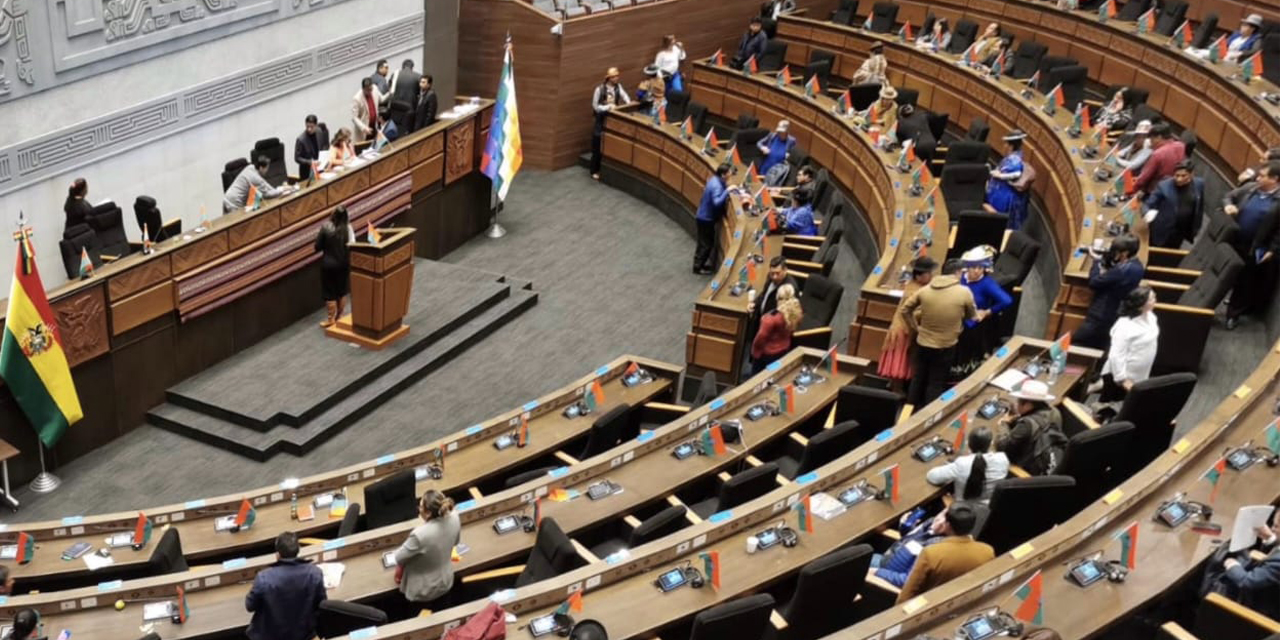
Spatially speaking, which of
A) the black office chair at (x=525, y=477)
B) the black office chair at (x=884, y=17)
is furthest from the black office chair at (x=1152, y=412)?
the black office chair at (x=884, y=17)

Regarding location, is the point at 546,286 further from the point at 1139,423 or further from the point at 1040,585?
the point at 1040,585

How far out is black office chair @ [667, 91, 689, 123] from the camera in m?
13.7

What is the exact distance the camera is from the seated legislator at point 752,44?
14.5 m

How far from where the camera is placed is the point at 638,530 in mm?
5883

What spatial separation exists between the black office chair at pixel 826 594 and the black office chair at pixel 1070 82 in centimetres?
820

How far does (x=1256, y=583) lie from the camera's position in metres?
4.64

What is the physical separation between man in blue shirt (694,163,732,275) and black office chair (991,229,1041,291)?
285cm

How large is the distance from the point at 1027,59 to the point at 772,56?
2822mm

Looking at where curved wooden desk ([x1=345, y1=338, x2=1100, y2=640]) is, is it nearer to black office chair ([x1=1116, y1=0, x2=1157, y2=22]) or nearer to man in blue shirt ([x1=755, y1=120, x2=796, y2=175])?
man in blue shirt ([x1=755, y1=120, x2=796, y2=175])

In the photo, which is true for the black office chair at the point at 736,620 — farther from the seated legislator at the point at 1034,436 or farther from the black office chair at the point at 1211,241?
the black office chair at the point at 1211,241

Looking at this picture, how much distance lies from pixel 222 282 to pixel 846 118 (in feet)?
19.9

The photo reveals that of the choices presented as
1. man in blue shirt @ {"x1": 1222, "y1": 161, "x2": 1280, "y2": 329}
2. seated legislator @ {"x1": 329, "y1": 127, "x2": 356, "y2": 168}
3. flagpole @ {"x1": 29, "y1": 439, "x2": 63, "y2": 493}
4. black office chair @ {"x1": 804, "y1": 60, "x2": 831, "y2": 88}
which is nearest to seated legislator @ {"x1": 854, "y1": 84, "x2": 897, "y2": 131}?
black office chair @ {"x1": 804, "y1": 60, "x2": 831, "y2": 88}

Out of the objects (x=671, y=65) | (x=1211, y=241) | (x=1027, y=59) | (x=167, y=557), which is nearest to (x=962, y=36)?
(x=1027, y=59)

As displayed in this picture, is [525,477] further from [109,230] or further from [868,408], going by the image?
[109,230]
